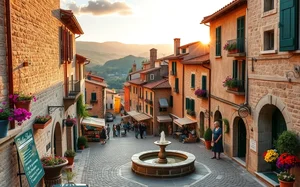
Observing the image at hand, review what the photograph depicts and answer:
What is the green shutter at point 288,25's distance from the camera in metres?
11.6

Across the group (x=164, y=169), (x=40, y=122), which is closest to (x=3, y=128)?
(x=40, y=122)

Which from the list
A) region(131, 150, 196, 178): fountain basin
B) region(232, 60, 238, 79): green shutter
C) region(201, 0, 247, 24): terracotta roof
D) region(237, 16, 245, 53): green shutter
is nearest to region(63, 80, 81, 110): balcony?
region(131, 150, 196, 178): fountain basin

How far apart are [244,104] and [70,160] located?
952 cm

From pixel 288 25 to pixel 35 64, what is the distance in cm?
915

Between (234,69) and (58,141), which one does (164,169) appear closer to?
(58,141)

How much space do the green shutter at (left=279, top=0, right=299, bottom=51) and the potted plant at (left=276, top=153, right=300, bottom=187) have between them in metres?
3.95

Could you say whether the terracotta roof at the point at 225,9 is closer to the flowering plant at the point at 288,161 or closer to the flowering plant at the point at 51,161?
the flowering plant at the point at 288,161

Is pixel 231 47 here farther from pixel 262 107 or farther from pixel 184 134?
pixel 184 134

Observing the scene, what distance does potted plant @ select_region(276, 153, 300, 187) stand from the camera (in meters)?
11.8

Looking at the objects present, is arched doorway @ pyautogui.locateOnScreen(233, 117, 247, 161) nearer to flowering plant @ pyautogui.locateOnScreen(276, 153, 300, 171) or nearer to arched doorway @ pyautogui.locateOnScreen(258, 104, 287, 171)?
arched doorway @ pyautogui.locateOnScreen(258, 104, 287, 171)

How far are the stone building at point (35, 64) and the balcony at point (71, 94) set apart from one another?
0.06 metres

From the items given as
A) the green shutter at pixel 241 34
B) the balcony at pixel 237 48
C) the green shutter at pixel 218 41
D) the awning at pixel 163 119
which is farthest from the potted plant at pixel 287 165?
the awning at pixel 163 119

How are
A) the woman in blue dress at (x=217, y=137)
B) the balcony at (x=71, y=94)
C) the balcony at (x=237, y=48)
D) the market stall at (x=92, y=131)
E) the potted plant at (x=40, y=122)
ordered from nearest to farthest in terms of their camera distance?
the potted plant at (x=40, y=122)
the balcony at (x=237, y=48)
the balcony at (x=71, y=94)
the woman in blue dress at (x=217, y=137)
the market stall at (x=92, y=131)

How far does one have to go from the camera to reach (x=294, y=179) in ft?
39.8
